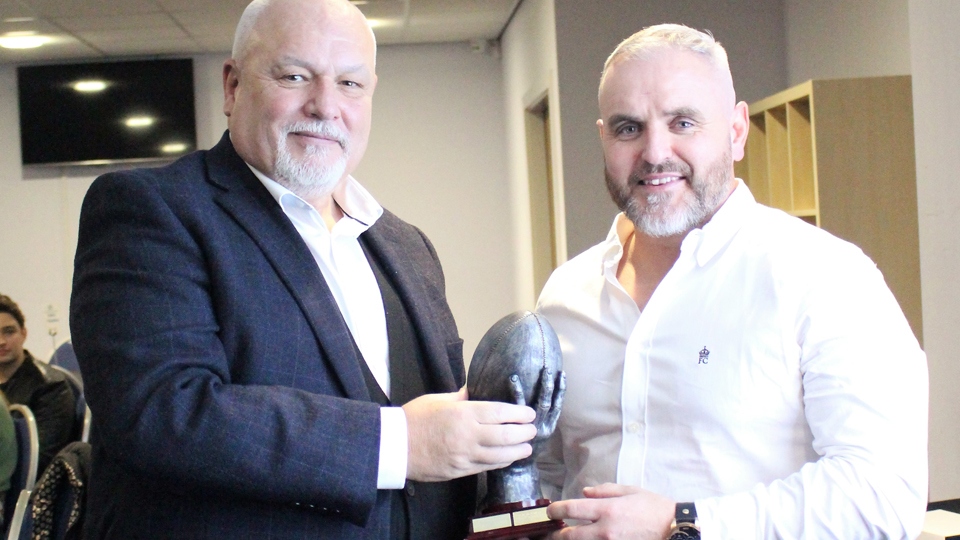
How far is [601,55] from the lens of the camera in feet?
15.7

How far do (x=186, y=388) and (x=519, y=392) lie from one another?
46 cm

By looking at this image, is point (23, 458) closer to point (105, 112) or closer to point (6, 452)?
point (6, 452)

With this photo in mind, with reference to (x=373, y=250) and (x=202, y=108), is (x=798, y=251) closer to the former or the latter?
(x=373, y=250)

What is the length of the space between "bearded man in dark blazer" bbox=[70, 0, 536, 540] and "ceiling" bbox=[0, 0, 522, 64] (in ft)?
14.6

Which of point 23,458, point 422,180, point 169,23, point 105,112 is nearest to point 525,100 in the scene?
point 422,180

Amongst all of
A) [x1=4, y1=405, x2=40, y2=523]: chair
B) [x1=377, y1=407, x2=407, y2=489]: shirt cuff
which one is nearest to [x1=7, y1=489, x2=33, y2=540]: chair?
[x1=4, y1=405, x2=40, y2=523]: chair

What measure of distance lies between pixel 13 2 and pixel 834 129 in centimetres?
459

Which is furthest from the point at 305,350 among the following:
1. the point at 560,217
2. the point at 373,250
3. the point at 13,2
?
the point at 13,2

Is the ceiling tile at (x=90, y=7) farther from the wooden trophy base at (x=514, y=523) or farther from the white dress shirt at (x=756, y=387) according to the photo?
the wooden trophy base at (x=514, y=523)

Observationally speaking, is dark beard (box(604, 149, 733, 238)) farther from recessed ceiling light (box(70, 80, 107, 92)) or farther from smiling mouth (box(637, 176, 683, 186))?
recessed ceiling light (box(70, 80, 107, 92))

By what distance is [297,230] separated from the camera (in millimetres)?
1509

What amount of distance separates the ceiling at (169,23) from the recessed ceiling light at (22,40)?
0.24 ft

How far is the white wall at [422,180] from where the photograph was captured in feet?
24.5

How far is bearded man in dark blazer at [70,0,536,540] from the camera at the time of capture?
1.25 meters
